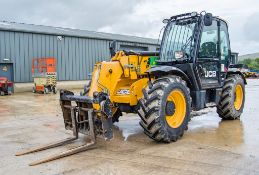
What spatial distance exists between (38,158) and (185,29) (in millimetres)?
4524

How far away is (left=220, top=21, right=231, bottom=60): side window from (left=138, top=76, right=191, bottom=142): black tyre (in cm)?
245

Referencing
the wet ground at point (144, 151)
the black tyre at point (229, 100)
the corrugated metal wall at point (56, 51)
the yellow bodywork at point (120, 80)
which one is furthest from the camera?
the corrugated metal wall at point (56, 51)

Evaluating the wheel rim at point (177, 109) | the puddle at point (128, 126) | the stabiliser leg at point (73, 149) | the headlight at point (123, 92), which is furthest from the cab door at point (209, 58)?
the stabiliser leg at point (73, 149)

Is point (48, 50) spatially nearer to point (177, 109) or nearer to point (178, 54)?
point (178, 54)

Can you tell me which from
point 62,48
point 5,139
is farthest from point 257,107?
point 62,48

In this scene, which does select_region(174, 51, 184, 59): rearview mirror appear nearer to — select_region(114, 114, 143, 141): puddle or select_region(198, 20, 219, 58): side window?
select_region(198, 20, 219, 58): side window

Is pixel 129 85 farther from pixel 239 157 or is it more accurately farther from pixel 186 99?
pixel 239 157

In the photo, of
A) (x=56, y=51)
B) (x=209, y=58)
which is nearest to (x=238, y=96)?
(x=209, y=58)

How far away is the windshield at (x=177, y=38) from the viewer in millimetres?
7879

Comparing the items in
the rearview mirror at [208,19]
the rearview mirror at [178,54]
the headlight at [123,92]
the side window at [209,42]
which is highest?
the rearview mirror at [208,19]

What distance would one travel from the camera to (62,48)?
78.8 ft

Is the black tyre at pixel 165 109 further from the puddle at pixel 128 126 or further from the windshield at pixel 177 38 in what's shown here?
the windshield at pixel 177 38

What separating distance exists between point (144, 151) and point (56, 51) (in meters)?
18.7

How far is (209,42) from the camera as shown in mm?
8258
